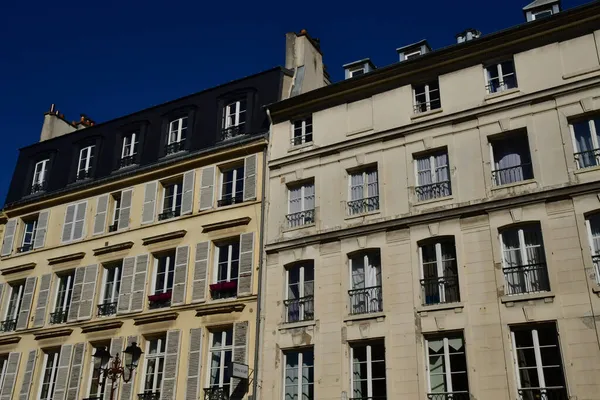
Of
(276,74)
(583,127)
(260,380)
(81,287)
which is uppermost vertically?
(276,74)

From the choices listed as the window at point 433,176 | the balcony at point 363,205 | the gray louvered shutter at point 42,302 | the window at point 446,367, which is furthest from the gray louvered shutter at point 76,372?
the window at point 433,176

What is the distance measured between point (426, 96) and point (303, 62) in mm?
5382

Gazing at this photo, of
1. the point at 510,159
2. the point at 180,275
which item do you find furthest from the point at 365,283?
the point at 180,275

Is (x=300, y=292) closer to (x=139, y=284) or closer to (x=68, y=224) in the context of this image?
(x=139, y=284)

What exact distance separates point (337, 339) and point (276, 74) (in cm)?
833

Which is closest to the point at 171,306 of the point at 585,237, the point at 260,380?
the point at 260,380

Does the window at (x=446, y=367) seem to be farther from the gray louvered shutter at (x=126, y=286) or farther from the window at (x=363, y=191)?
the gray louvered shutter at (x=126, y=286)

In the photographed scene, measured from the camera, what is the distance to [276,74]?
19.0m

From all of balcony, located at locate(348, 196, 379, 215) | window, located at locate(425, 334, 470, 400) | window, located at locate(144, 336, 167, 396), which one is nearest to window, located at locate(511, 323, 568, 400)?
window, located at locate(425, 334, 470, 400)

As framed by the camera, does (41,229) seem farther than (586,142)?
Yes

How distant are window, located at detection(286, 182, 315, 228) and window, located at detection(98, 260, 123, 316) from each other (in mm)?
5793

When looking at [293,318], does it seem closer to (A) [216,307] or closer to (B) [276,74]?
(A) [216,307]

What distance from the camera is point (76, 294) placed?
19.3 m

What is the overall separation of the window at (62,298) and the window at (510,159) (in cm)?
1306
